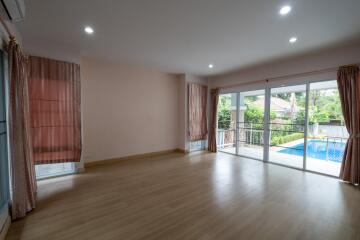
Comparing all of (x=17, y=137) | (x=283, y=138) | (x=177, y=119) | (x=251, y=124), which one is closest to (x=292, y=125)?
(x=283, y=138)

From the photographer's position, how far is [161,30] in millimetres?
2721

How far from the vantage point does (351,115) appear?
327cm

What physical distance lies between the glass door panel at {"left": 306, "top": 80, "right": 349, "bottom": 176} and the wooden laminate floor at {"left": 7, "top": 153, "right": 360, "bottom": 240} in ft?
2.81

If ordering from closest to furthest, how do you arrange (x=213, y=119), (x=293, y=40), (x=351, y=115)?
(x=293, y=40) < (x=351, y=115) < (x=213, y=119)

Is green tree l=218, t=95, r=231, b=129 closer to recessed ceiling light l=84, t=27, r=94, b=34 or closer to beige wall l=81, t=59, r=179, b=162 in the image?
beige wall l=81, t=59, r=179, b=162

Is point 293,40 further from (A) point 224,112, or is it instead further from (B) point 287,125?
(A) point 224,112

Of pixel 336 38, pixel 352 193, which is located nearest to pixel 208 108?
pixel 336 38

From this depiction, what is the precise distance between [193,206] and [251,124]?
3656 millimetres

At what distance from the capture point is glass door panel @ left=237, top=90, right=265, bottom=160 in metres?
5.01

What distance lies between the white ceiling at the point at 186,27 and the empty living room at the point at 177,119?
0.08 feet

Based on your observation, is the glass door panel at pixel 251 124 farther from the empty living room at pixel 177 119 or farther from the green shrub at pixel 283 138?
the green shrub at pixel 283 138

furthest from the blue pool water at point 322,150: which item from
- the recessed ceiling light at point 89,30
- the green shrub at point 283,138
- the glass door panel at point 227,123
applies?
the recessed ceiling light at point 89,30

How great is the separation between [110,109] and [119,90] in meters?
0.57

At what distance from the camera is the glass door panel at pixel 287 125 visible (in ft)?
13.7
